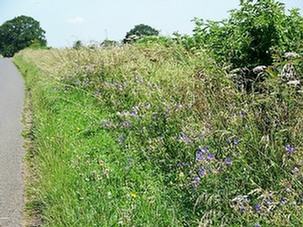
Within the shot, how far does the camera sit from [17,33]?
319ft

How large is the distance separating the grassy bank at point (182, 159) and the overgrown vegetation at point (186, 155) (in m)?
0.01

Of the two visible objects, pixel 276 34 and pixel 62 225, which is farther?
pixel 276 34

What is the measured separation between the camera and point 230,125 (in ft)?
13.4

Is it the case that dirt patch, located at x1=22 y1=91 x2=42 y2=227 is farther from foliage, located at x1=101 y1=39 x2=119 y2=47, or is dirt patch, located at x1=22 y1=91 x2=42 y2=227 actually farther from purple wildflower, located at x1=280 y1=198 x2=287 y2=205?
foliage, located at x1=101 y1=39 x2=119 y2=47

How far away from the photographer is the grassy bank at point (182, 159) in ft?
10.8

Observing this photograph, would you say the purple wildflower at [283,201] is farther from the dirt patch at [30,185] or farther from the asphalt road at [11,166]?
the asphalt road at [11,166]

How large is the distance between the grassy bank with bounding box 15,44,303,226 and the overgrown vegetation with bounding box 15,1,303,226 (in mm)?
11

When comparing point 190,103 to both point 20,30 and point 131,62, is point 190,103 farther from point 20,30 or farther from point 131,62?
point 20,30

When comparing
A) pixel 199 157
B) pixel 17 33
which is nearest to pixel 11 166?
pixel 199 157

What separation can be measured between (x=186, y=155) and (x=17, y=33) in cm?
9890

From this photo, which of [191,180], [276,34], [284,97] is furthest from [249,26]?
[191,180]

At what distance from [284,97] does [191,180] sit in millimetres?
1180

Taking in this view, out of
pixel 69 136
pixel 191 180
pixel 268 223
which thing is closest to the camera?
pixel 268 223

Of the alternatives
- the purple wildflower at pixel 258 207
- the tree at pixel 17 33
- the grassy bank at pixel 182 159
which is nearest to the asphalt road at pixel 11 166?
the grassy bank at pixel 182 159
